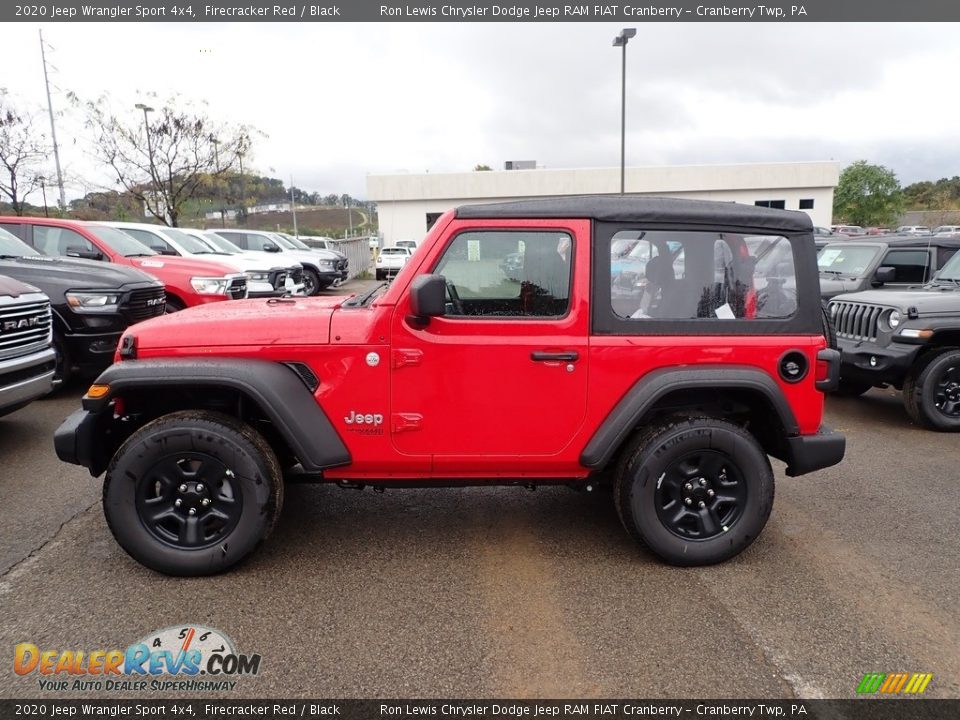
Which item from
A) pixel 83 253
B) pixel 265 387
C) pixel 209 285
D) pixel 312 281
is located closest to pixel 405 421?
pixel 265 387

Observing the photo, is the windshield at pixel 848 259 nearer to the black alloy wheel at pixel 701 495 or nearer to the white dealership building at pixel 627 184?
the black alloy wheel at pixel 701 495

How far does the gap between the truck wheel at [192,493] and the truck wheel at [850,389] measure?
6.37 m

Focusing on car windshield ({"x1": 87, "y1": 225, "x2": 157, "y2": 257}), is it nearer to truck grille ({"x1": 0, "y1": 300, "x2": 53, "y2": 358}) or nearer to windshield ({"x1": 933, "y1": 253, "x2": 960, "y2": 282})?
truck grille ({"x1": 0, "y1": 300, "x2": 53, "y2": 358})

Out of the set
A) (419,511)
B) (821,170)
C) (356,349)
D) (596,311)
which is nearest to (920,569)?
(596,311)

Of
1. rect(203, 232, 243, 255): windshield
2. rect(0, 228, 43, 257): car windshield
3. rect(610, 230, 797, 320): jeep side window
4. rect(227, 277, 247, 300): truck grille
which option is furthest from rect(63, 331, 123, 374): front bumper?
rect(203, 232, 243, 255): windshield

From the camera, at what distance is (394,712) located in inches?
94.7

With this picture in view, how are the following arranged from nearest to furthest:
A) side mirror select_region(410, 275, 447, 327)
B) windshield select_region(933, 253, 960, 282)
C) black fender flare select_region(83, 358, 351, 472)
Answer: side mirror select_region(410, 275, 447, 327) → black fender flare select_region(83, 358, 351, 472) → windshield select_region(933, 253, 960, 282)

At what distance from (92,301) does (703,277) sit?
6.16 meters

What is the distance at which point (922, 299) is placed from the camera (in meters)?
6.14

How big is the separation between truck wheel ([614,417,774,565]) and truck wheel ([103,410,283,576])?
1.85 m

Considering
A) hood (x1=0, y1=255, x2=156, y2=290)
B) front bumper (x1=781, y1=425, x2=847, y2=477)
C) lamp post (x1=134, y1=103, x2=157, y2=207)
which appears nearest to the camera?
front bumper (x1=781, y1=425, x2=847, y2=477)

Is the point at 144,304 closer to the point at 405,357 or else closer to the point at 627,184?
the point at 405,357

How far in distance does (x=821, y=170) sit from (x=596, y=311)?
41.1 metres

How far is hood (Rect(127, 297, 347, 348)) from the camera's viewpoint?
3.24 m
